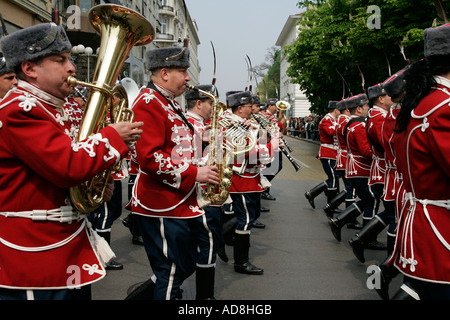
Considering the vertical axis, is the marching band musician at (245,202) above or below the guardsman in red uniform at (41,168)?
below

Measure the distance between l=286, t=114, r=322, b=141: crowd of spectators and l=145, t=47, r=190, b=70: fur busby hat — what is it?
3003 cm

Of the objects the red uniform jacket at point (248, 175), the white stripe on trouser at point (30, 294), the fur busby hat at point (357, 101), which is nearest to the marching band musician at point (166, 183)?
the white stripe on trouser at point (30, 294)

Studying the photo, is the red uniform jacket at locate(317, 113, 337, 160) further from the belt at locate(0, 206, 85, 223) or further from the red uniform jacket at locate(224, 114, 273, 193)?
the belt at locate(0, 206, 85, 223)

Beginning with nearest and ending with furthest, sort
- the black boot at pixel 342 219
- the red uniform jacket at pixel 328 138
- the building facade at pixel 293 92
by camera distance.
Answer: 1. the black boot at pixel 342 219
2. the red uniform jacket at pixel 328 138
3. the building facade at pixel 293 92

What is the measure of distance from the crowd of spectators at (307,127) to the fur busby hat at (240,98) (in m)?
27.5

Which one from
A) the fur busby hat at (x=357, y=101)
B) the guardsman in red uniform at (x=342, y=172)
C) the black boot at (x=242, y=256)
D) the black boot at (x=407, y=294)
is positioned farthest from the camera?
the guardsman in red uniform at (x=342, y=172)

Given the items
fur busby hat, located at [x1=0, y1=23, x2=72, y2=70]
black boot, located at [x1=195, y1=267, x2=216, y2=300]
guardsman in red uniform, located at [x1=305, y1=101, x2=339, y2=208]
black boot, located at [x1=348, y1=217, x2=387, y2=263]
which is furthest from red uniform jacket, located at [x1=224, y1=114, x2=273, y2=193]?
guardsman in red uniform, located at [x1=305, y1=101, x2=339, y2=208]

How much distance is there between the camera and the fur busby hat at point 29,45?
221 centimetres

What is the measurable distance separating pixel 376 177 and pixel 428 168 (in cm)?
385

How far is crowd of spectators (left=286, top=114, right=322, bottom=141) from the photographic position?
35156 mm

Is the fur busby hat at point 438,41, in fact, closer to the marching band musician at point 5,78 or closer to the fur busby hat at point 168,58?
the fur busby hat at point 168,58

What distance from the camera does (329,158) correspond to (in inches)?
378

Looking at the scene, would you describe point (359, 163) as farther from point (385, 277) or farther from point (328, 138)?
point (385, 277)
